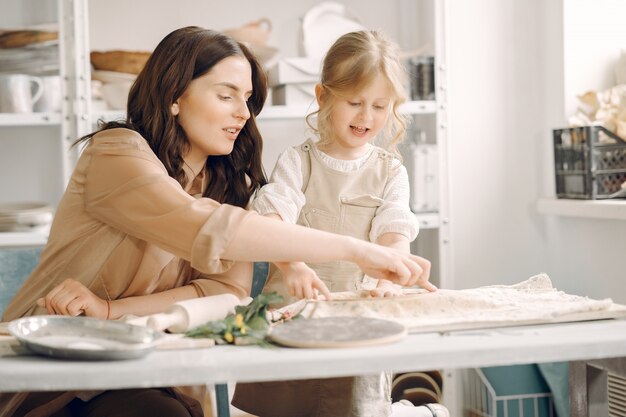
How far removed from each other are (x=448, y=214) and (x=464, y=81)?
0.59m

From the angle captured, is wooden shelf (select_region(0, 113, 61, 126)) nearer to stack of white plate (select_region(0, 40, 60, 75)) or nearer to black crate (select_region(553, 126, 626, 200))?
stack of white plate (select_region(0, 40, 60, 75))

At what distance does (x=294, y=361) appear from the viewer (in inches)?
39.2

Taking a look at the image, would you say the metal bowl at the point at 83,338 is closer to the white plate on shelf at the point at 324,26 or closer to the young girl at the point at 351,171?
the young girl at the point at 351,171

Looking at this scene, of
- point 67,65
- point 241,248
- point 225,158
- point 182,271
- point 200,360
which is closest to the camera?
point 200,360

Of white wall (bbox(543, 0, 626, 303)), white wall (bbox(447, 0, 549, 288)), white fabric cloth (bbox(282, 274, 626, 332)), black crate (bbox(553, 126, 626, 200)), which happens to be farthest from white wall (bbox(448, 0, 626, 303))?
white fabric cloth (bbox(282, 274, 626, 332))

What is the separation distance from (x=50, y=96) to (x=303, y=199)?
1.22 meters

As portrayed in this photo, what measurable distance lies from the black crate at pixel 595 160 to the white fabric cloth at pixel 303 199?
0.86m

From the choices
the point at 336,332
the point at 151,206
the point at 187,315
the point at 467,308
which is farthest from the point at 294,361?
the point at 151,206

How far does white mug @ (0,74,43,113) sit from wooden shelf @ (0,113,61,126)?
3 centimetres

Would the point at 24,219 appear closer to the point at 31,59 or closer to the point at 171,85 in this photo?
the point at 31,59

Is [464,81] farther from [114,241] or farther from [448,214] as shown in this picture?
[114,241]

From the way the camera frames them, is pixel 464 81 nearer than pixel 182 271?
No

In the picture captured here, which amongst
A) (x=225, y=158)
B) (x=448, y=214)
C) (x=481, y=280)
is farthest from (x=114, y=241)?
(x=481, y=280)

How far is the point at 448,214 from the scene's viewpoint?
112 inches
